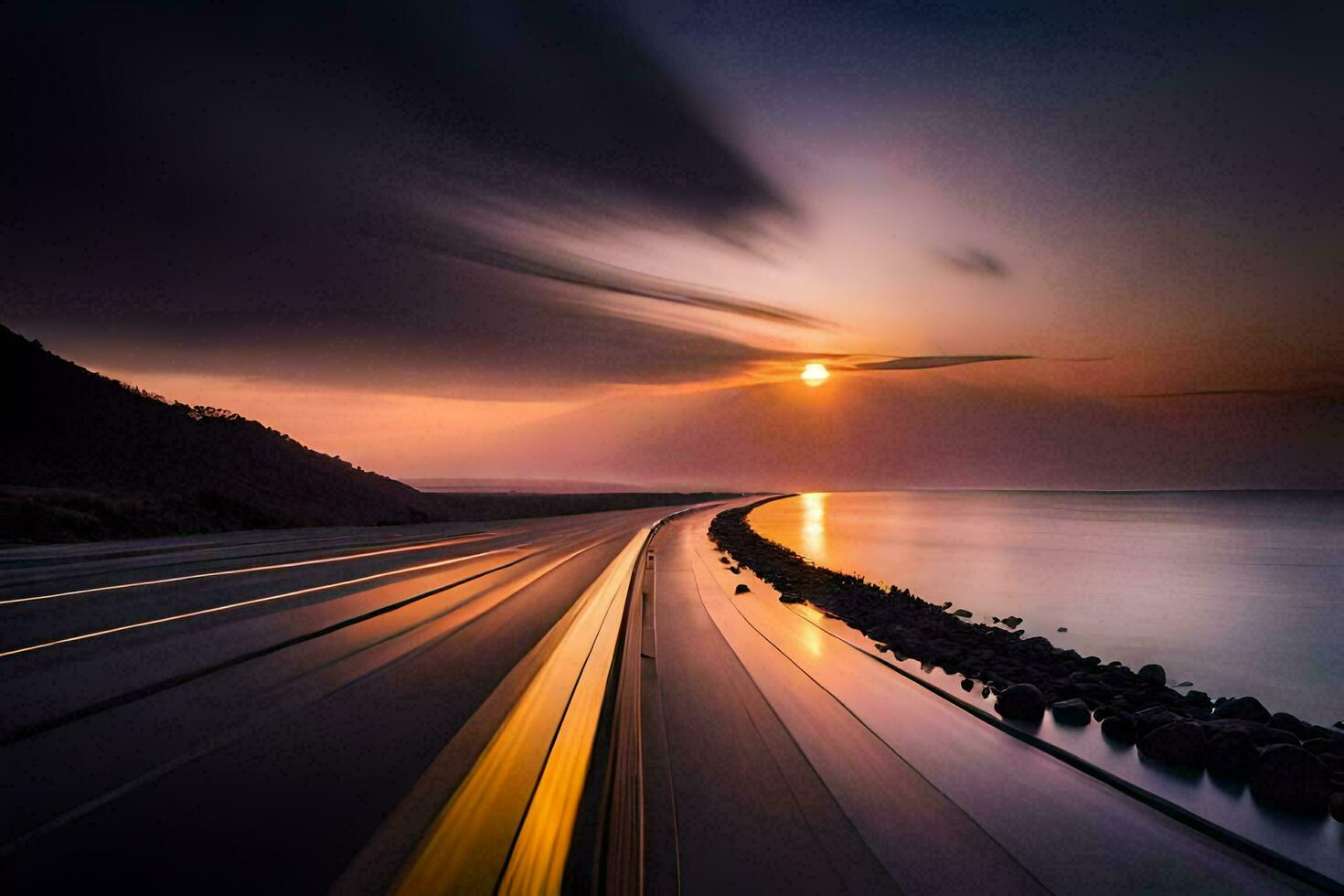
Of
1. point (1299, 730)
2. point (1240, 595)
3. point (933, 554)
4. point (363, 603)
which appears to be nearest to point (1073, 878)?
point (1299, 730)

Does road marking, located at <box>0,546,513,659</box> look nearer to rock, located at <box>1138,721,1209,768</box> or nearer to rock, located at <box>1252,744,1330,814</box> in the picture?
rock, located at <box>1138,721,1209,768</box>

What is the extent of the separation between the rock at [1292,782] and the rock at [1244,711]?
319 centimetres

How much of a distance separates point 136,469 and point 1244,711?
45940 millimetres

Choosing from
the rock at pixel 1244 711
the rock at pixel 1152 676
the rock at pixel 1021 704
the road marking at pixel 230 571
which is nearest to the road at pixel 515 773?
the rock at pixel 1021 704

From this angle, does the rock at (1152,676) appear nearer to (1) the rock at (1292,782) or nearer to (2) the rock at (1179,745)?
(2) the rock at (1179,745)

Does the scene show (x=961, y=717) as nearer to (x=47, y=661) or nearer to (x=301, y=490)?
(x=47, y=661)

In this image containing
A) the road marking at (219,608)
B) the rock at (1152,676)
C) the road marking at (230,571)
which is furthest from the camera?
the road marking at (230,571)

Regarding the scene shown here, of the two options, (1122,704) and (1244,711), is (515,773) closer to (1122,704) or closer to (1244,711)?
(1122,704)

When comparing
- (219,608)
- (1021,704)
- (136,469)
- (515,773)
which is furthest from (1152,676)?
(136,469)

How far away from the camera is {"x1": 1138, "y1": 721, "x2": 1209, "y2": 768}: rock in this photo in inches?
233

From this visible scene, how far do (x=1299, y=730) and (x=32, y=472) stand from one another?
45275 mm

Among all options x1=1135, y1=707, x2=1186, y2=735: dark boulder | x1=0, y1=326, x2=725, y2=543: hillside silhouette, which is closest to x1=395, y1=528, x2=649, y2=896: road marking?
x1=1135, y1=707, x2=1186, y2=735: dark boulder

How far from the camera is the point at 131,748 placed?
4688mm

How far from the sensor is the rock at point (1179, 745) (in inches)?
233
